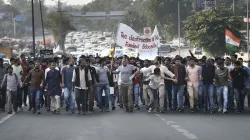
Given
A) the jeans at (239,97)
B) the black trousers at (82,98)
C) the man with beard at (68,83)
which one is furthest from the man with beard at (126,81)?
the jeans at (239,97)

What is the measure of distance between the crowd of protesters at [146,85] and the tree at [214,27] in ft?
94.6

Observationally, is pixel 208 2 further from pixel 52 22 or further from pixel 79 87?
pixel 79 87

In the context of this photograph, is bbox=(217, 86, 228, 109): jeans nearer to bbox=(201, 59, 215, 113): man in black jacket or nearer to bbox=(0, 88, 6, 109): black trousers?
bbox=(201, 59, 215, 113): man in black jacket

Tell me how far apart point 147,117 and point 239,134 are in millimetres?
4447

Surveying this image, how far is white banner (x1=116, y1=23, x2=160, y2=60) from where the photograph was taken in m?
26.3

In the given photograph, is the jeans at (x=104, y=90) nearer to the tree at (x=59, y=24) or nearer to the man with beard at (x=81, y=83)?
the man with beard at (x=81, y=83)

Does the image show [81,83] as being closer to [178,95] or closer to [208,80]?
[178,95]

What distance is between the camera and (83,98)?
19516 mm

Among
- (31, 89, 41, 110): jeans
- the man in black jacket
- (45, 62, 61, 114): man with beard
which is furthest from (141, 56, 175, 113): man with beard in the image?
(31, 89, 41, 110): jeans

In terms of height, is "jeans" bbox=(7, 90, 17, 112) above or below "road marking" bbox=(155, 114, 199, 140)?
above

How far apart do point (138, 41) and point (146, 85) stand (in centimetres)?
624

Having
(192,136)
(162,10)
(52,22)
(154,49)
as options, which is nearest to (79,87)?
(192,136)

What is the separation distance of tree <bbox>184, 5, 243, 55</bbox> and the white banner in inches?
877

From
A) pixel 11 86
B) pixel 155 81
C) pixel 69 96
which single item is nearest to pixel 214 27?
pixel 155 81
